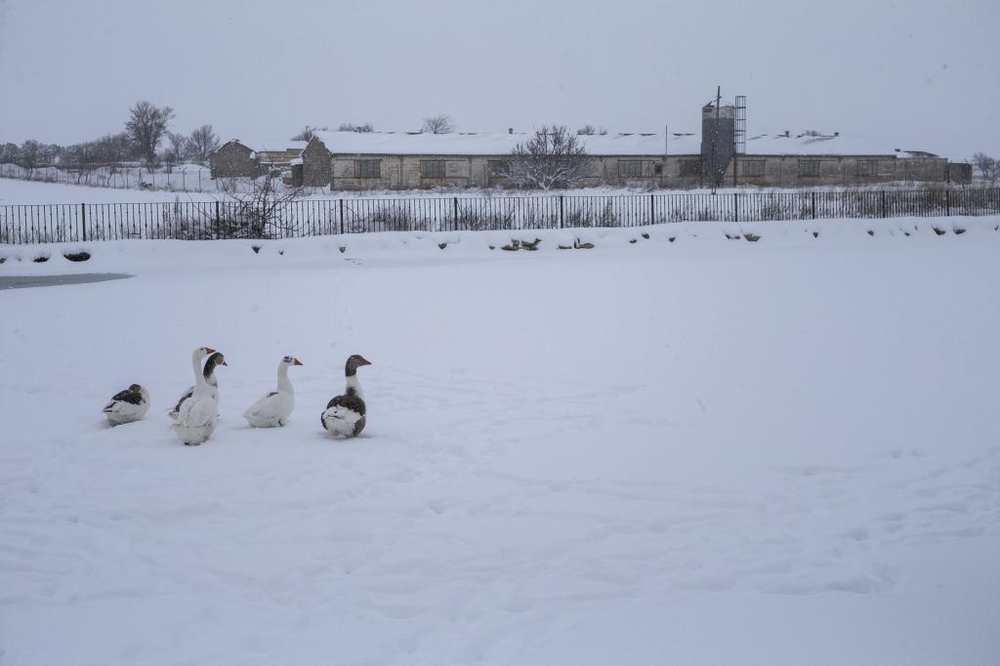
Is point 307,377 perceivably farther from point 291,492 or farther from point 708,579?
point 708,579

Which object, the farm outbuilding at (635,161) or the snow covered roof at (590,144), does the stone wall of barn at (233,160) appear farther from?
the snow covered roof at (590,144)

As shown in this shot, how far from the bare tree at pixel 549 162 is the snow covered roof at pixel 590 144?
2.91 m

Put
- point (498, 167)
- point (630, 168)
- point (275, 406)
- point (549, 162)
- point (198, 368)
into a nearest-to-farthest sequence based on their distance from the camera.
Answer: point (198, 368), point (275, 406), point (549, 162), point (498, 167), point (630, 168)

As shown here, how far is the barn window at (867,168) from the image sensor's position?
222 ft

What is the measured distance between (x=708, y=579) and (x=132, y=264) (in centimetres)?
1987

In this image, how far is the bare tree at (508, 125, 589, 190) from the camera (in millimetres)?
56281

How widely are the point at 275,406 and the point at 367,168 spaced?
169 ft

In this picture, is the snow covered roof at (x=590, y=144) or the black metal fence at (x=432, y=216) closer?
the black metal fence at (x=432, y=216)

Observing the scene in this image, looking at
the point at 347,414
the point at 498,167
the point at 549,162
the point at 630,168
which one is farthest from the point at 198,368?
the point at 630,168

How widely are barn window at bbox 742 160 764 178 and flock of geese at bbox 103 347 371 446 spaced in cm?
6174

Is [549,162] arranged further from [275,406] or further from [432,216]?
[275,406]

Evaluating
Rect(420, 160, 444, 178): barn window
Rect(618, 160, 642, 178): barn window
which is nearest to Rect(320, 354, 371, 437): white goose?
Rect(420, 160, 444, 178): barn window

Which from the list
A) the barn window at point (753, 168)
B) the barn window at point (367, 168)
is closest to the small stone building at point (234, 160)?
the barn window at point (367, 168)

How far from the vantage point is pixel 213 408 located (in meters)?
7.56
